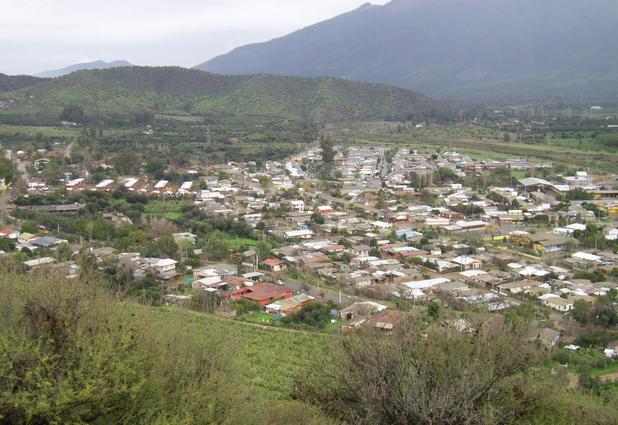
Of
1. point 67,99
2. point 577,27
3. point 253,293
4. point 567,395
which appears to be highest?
point 577,27

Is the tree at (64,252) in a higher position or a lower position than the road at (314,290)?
higher

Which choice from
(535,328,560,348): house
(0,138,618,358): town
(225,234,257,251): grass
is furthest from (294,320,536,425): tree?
(225,234,257,251): grass

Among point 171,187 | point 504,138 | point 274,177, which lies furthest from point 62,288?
point 504,138

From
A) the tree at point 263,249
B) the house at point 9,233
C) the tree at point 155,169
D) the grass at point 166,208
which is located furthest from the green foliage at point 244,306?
the tree at point 155,169

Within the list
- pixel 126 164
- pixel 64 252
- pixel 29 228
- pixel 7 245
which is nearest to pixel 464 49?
pixel 126 164

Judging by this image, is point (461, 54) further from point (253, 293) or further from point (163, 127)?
point (253, 293)

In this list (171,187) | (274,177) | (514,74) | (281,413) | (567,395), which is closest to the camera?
(281,413)

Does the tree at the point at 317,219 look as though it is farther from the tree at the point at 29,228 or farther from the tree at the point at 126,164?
the tree at the point at 126,164
